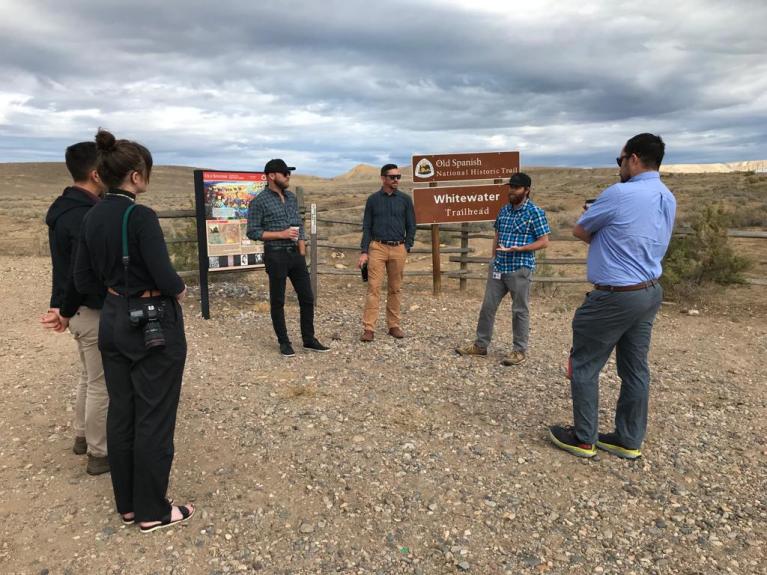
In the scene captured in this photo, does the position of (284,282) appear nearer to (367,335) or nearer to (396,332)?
(367,335)

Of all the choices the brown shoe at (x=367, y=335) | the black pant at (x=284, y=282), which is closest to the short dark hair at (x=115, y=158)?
the black pant at (x=284, y=282)

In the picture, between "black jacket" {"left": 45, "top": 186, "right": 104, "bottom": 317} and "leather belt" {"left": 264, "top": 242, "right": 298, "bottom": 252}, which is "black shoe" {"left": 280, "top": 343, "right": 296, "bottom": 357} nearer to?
"leather belt" {"left": 264, "top": 242, "right": 298, "bottom": 252}

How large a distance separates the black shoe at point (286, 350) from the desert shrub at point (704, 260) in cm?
626

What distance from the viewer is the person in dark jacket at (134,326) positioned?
2.45 meters

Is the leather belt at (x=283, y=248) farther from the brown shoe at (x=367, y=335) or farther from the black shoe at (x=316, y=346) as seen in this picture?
the brown shoe at (x=367, y=335)

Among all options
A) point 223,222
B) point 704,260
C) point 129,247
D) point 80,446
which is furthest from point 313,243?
point 704,260

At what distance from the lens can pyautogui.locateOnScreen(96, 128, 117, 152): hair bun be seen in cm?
239

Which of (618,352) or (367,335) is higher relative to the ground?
(618,352)

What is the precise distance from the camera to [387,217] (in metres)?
6.08

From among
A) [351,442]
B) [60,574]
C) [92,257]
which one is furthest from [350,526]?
[92,257]

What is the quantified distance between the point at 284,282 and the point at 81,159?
2.81 m

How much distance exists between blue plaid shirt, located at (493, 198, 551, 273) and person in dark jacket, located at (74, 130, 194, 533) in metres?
3.52

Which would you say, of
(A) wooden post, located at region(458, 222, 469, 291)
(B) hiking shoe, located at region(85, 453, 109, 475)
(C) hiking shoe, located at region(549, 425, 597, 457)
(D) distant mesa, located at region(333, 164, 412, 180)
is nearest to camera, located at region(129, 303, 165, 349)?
(B) hiking shoe, located at region(85, 453, 109, 475)

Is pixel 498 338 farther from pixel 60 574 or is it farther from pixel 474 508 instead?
pixel 60 574
